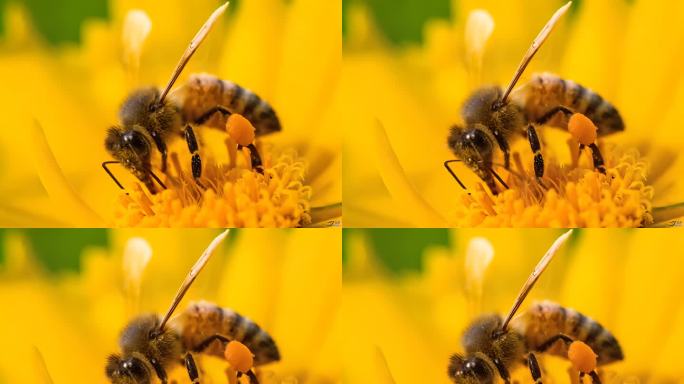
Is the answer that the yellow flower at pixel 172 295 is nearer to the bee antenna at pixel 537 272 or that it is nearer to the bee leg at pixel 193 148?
the bee leg at pixel 193 148

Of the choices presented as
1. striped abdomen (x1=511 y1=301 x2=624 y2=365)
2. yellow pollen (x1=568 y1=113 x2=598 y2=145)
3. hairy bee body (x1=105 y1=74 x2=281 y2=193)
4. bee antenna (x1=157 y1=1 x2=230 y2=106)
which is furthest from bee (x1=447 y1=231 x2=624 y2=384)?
bee antenna (x1=157 y1=1 x2=230 y2=106)

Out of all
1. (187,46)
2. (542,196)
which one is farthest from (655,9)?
(187,46)

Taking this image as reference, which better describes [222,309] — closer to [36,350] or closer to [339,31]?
[36,350]

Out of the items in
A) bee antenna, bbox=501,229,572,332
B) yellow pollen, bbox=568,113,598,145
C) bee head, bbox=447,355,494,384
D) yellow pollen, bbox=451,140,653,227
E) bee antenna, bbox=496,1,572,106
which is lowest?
bee head, bbox=447,355,494,384

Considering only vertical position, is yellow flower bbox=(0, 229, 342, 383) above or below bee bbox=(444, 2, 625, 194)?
below

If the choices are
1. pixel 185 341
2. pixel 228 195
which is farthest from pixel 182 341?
pixel 228 195

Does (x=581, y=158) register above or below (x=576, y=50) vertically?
below

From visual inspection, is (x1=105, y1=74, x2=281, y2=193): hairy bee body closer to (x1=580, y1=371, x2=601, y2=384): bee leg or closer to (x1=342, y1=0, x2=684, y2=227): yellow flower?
(x1=342, y1=0, x2=684, y2=227): yellow flower
